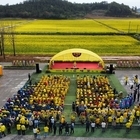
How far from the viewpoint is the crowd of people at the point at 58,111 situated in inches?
659

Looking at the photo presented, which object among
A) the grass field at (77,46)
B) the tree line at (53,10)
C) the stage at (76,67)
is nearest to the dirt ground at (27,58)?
the grass field at (77,46)

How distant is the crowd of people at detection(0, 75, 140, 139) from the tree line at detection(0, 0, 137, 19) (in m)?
108

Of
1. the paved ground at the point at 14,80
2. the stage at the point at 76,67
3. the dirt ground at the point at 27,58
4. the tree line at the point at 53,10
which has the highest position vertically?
the tree line at the point at 53,10

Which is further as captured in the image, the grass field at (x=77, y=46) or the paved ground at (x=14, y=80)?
the grass field at (x=77, y=46)

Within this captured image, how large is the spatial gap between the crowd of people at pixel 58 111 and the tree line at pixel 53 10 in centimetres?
10844

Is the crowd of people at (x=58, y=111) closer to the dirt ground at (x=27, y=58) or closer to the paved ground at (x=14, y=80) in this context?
the paved ground at (x=14, y=80)

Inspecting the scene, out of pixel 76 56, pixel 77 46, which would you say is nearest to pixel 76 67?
pixel 76 56

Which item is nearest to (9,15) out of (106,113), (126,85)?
(126,85)

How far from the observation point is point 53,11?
468 feet

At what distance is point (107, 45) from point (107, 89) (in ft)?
93.8

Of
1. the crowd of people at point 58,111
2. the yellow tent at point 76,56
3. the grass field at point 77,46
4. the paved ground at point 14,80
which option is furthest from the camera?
the grass field at point 77,46

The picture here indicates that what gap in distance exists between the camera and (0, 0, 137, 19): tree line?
129700 mm

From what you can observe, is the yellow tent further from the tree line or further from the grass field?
the tree line

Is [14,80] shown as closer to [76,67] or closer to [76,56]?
[76,67]
